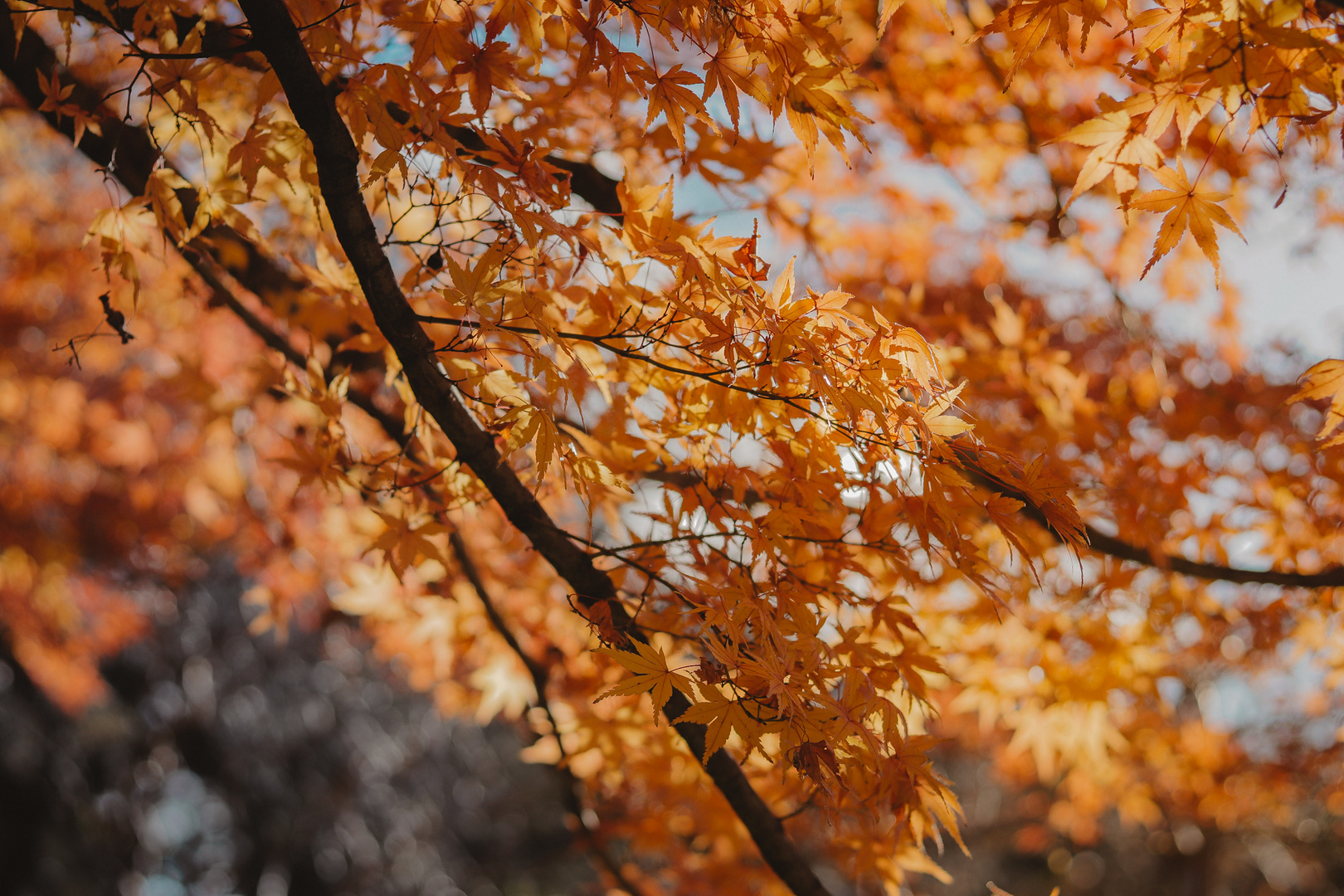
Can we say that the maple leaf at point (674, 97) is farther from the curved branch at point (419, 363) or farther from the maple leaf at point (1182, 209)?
the maple leaf at point (1182, 209)

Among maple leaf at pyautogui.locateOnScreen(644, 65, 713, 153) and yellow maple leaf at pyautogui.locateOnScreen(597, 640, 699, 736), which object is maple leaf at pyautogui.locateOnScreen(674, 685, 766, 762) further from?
maple leaf at pyautogui.locateOnScreen(644, 65, 713, 153)

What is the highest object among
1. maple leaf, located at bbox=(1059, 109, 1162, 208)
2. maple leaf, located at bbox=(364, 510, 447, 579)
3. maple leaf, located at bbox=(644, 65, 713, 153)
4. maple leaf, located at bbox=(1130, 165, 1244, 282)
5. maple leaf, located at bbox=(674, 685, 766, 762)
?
maple leaf, located at bbox=(644, 65, 713, 153)

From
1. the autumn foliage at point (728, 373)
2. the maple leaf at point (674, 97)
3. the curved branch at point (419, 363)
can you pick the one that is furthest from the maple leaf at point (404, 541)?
the maple leaf at point (674, 97)

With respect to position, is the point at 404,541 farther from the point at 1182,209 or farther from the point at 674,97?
the point at 1182,209

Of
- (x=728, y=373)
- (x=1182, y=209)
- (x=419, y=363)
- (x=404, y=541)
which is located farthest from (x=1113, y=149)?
(x=404, y=541)

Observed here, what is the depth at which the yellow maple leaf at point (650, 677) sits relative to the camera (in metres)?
1.13

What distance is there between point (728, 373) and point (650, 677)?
0.56 metres

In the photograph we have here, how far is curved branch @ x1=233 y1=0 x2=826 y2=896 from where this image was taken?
1187 millimetres

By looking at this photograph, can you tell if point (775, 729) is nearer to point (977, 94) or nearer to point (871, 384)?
point (871, 384)

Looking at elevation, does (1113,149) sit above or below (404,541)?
above

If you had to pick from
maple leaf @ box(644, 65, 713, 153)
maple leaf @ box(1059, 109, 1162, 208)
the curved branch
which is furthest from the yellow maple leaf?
maple leaf @ box(1059, 109, 1162, 208)

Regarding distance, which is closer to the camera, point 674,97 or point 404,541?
point 674,97

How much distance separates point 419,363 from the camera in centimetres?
135

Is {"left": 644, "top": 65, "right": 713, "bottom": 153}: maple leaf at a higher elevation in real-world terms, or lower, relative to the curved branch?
higher
